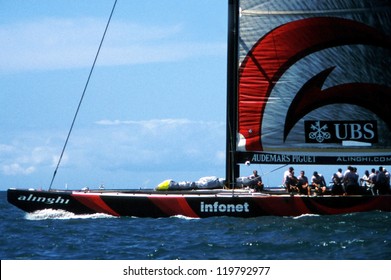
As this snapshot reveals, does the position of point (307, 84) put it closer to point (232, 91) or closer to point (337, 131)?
point (337, 131)

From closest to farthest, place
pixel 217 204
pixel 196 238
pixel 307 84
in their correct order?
pixel 196 238
pixel 217 204
pixel 307 84

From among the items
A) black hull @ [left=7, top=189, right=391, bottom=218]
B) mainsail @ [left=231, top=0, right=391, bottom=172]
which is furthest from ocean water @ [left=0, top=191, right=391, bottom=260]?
mainsail @ [left=231, top=0, right=391, bottom=172]

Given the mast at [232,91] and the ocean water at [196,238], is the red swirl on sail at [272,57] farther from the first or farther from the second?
the ocean water at [196,238]

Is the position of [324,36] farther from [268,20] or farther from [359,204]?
[359,204]

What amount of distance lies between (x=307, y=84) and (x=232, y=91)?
256cm

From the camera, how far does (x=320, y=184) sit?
1016 inches

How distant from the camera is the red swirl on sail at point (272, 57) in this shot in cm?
2658

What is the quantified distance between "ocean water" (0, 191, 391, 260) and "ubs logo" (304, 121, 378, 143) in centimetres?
340

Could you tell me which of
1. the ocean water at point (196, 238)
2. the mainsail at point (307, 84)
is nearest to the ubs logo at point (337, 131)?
the mainsail at point (307, 84)

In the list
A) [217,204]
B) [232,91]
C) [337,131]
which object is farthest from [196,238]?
[337,131]

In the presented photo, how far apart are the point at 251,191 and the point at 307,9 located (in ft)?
21.4

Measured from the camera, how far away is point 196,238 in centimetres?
1978

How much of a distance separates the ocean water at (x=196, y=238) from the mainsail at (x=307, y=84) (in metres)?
3.23
